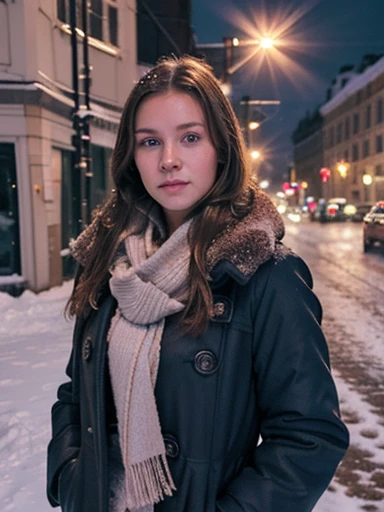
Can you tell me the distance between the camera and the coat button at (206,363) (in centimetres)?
146

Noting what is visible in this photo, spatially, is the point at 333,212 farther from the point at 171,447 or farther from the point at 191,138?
the point at 171,447

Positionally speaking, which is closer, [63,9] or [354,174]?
[63,9]

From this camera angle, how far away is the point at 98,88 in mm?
12203

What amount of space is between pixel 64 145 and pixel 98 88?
7.03 ft

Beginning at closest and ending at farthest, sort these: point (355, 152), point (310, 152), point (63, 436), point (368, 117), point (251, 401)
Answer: point (251, 401) < point (63, 436) < point (368, 117) < point (355, 152) < point (310, 152)

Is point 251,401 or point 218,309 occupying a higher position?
point 218,309

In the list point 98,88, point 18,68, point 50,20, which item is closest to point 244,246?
point 18,68

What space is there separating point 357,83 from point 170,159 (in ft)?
188

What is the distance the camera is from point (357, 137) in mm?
55656

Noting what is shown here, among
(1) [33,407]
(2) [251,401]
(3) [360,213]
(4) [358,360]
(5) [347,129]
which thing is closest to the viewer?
(2) [251,401]

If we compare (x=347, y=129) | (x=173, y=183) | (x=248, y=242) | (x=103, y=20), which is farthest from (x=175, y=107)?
(x=347, y=129)

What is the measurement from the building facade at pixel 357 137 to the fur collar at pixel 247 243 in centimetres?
3913

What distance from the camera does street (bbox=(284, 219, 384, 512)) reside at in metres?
3.64

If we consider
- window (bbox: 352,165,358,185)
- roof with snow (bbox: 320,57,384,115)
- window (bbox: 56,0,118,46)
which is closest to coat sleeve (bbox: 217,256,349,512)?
window (bbox: 56,0,118,46)
